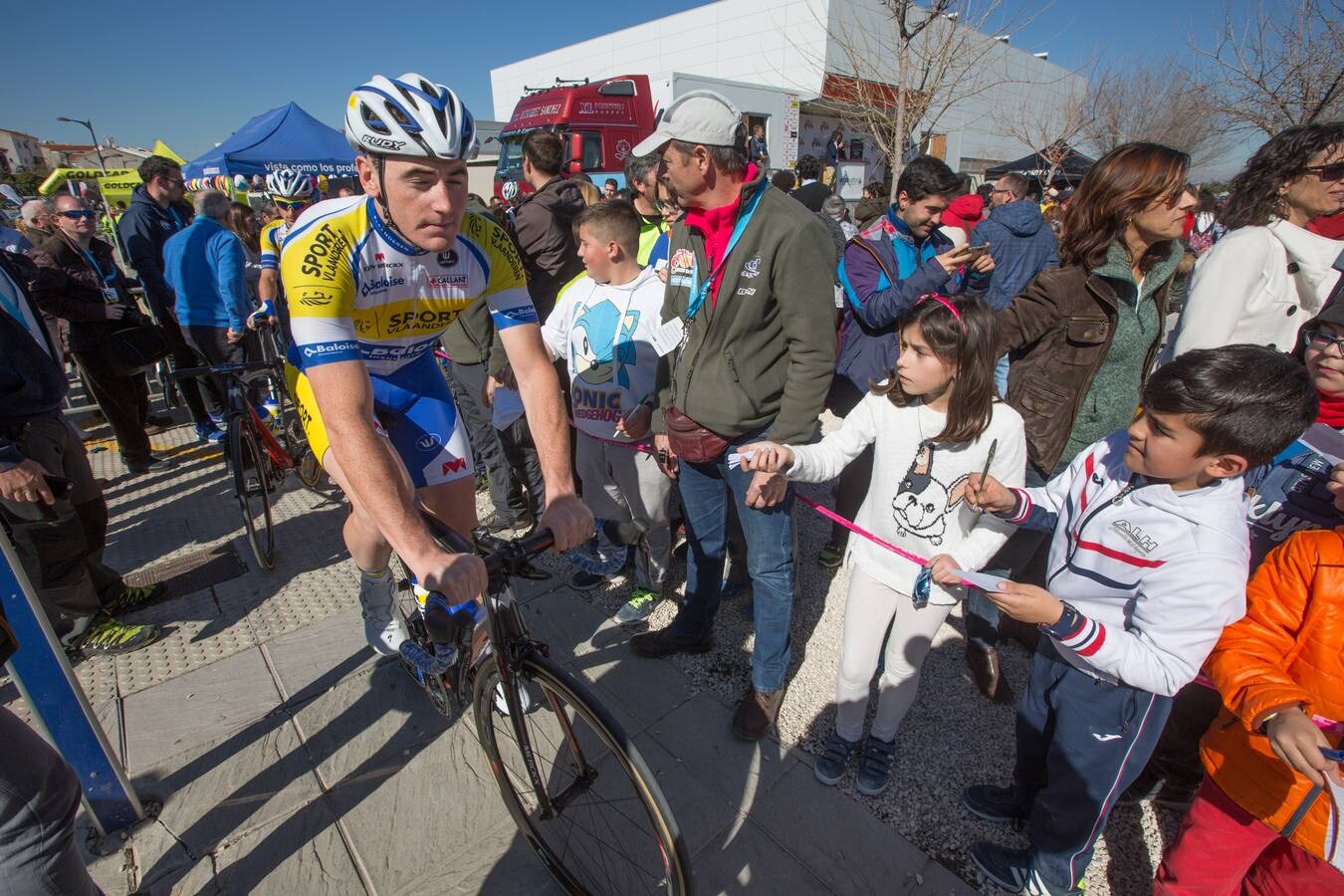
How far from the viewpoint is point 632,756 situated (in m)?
1.73

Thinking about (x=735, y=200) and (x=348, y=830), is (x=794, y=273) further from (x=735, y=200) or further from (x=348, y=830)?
(x=348, y=830)

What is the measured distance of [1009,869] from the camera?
6.75ft

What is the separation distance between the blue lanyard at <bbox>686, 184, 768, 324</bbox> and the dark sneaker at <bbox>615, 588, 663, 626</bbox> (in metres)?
1.70

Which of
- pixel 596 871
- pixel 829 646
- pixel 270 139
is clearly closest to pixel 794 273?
pixel 829 646

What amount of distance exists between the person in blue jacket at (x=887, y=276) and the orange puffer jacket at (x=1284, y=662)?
1907mm

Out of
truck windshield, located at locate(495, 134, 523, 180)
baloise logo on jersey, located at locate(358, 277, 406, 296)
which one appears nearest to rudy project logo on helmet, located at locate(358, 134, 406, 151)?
baloise logo on jersey, located at locate(358, 277, 406, 296)

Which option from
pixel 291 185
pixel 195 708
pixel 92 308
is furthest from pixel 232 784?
pixel 291 185

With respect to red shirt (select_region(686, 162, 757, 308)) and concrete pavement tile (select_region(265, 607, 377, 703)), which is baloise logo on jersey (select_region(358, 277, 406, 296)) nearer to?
red shirt (select_region(686, 162, 757, 308))

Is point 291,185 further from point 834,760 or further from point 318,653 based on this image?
point 834,760

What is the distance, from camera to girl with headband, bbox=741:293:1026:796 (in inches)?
82.8

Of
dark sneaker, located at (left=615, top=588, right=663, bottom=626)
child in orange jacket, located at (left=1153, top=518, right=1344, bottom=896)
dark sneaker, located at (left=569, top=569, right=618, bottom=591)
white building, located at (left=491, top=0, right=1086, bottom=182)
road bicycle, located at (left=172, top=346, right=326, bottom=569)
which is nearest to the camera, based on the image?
child in orange jacket, located at (left=1153, top=518, right=1344, bottom=896)

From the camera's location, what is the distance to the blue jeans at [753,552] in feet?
8.20

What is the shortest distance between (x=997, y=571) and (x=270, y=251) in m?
6.01

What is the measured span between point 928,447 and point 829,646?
1.50 m
